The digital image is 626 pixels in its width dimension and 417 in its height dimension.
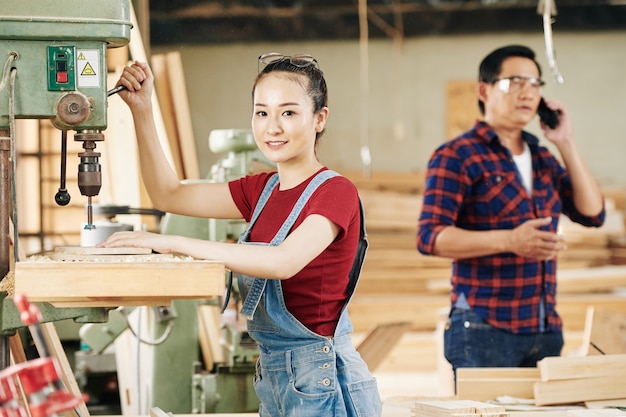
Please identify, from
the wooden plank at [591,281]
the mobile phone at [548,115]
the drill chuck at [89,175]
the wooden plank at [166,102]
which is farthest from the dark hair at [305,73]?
the wooden plank at [591,281]

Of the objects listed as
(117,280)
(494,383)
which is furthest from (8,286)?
(494,383)

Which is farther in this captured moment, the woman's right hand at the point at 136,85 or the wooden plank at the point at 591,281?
the wooden plank at the point at 591,281

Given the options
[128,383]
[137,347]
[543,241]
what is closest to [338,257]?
[543,241]

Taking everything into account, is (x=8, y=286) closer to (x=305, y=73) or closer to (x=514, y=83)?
(x=305, y=73)

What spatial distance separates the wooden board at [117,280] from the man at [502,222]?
161 centimetres

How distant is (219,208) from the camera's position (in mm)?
2445

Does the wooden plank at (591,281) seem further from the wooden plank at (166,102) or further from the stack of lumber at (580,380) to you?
the stack of lumber at (580,380)

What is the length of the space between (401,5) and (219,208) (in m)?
6.18

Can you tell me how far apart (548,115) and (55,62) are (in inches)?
81.0

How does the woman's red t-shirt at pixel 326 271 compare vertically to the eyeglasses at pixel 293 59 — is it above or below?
below

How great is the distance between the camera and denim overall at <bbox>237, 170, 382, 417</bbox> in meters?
2.10

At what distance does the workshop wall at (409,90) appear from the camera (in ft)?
27.9

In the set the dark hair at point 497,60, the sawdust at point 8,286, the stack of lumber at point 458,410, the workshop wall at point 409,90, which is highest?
the workshop wall at point 409,90

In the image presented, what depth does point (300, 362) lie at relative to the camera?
2119mm
